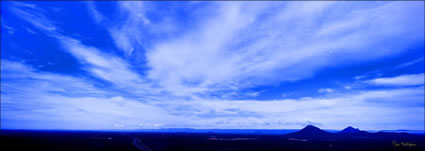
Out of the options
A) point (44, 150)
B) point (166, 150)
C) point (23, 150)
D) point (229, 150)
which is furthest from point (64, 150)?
point (229, 150)

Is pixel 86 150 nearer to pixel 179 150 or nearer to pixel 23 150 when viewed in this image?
pixel 23 150

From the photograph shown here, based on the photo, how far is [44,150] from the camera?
5903 centimetres

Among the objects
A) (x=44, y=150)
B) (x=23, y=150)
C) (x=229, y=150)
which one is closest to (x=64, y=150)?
(x=44, y=150)

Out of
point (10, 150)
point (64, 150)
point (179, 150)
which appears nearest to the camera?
point (10, 150)

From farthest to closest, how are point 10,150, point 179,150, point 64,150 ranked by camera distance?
point 179,150 < point 64,150 < point 10,150

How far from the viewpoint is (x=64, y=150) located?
201 ft

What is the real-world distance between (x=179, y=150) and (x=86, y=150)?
25208 mm

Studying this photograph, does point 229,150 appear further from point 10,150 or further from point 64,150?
point 10,150

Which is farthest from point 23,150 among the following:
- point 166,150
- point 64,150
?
point 166,150

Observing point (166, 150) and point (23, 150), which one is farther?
point (166, 150)

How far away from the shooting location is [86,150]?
205 feet

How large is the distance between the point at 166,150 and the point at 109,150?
601 inches

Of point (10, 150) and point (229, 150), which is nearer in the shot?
point (10, 150)

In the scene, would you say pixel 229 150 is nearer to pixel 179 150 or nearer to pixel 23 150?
pixel 179 150
